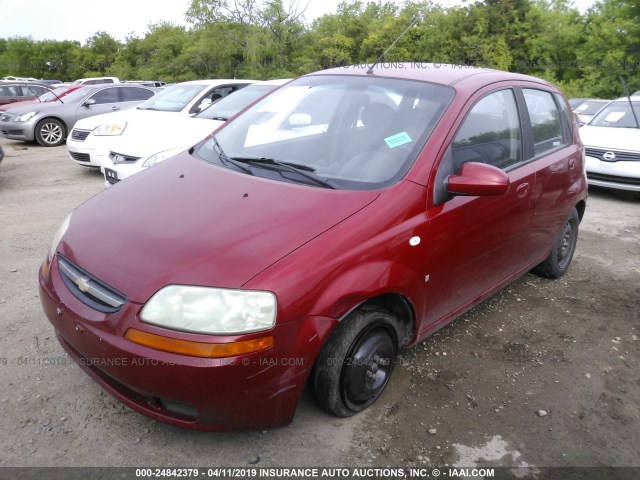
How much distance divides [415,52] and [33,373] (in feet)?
93.4

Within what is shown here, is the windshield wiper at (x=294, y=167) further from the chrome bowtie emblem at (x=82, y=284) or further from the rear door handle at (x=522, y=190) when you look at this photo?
the rear door handle at (x=522, y=190)

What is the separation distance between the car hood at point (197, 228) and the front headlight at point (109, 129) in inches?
176

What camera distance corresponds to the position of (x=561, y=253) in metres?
4.21

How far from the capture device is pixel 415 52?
28000 millimetres

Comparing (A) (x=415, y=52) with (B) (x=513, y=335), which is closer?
→ (B) (x=513, y=335)

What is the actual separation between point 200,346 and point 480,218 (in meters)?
1.73

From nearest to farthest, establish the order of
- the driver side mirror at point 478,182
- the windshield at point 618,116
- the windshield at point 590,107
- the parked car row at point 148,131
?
1. the driver side mirror at point 478,182
2. the parked car row at point 148,131
3. the windshield at point 618,116
4. the windshield at point 590,107

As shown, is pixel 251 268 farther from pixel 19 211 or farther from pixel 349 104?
pixel 19 211

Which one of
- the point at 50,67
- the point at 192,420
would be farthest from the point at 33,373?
the point at 50,67

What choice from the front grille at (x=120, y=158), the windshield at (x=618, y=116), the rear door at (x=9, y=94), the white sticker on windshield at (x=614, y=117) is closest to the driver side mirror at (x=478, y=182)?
the front grille at (x=120, y=158)

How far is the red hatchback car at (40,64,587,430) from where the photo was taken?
1944 mm

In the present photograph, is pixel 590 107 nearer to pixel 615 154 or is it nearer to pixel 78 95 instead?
pixel 615 154

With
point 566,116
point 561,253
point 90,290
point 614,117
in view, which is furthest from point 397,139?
point 614,117

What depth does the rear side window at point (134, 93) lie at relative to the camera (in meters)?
11.6
